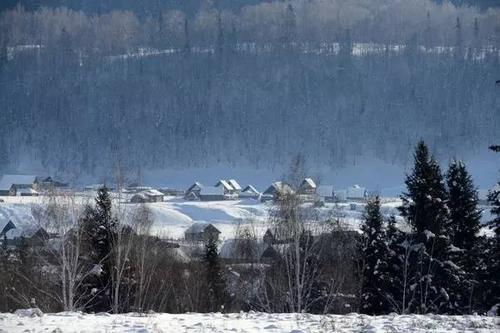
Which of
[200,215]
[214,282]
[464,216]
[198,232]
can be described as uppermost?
[464,216]

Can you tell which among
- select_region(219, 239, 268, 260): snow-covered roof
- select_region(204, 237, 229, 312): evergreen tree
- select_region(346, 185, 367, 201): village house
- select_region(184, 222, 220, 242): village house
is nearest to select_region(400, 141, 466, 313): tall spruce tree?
select_region(204, 237, 229, 312): evergreen tree

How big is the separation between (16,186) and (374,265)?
3694 inches

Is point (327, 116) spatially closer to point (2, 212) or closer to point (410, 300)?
point (2, 212)

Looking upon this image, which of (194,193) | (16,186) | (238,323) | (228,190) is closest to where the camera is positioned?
(238,323)

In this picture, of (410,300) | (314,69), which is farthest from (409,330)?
(314,69)

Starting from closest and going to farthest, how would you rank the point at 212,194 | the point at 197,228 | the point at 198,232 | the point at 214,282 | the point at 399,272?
the point at 399,272, the point at 214,282, the point at 198,232, the point at 197,228, the point at 212,194

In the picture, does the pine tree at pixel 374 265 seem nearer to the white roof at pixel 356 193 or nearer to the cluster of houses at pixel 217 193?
the white roof at pixel 356 193

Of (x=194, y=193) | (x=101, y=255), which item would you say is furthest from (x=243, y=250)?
(x=194, y=193)

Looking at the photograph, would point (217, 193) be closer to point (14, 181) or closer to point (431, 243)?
point (14, 181)

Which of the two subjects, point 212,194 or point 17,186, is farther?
point 17,186

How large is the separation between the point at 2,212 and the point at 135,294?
4813 cm

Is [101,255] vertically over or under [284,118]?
under

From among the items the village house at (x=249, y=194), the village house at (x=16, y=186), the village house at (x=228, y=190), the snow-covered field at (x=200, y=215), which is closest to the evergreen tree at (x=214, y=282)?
the snow-covered field at (x=200, y=215)

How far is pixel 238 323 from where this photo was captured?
38.2 ft
